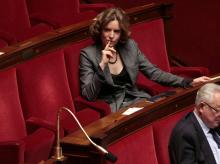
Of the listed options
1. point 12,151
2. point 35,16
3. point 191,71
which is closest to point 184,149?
point 12,151

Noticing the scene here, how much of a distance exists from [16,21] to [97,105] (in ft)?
0.96

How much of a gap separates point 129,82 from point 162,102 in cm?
18

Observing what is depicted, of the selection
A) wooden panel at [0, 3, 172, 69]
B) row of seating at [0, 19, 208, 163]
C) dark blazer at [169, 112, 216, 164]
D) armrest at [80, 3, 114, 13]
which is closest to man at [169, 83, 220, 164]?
dark blazer at [169, 112, 216, 164]

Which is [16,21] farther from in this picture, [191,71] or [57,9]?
[191,71]

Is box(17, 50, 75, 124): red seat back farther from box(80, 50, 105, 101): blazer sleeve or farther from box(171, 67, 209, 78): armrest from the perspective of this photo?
box(171, 67, 209, 78): armrest

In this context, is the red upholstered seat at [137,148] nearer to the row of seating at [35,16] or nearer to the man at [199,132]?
the man at [199,132]

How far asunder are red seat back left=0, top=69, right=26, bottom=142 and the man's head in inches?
10.7

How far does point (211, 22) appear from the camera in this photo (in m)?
1.20

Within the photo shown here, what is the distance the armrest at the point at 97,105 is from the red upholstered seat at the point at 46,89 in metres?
0.01

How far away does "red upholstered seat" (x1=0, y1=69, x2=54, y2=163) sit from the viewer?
0.74 meters

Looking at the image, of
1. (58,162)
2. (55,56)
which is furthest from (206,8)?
(58,162)

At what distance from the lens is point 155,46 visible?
1.03 metres

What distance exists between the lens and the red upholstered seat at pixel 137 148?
66 cm

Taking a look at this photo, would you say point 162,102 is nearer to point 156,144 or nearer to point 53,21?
point 156,144
